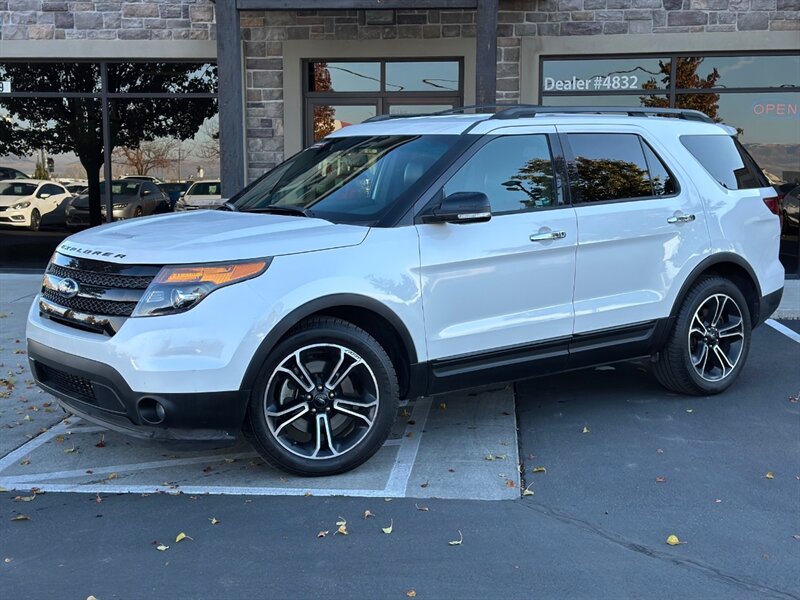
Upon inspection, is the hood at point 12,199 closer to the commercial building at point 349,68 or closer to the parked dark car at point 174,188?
the commercial building at point 349,68

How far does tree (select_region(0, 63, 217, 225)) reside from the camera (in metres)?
11.6

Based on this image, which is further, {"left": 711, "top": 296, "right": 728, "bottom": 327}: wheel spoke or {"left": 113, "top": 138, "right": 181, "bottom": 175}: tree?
{"left": 113, "top": 138, "right": 181, "bottom": 175}: tree

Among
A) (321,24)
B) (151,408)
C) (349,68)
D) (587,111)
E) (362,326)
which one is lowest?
(151,408)

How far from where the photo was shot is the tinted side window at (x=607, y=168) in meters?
5.43

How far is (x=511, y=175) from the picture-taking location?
5168 mm

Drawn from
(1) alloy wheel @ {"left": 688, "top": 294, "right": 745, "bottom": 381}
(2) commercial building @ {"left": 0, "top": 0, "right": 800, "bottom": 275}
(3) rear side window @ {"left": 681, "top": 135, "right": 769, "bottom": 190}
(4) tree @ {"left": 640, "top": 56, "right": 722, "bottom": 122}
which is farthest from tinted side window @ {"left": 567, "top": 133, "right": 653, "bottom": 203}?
(4) tree @ {"left": 640, "top": 56, "right": 722, "bottom": 122}

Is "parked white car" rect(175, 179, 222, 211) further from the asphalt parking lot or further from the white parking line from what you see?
the white parking line

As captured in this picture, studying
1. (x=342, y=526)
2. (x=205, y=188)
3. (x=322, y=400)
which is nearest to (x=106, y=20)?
(x=205, y=188)

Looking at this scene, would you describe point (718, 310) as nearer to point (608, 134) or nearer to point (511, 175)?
point (608, 134)

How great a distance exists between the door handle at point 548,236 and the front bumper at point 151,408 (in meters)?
1.96

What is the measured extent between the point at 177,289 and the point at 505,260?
1.89 metres

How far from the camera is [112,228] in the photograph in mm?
4859

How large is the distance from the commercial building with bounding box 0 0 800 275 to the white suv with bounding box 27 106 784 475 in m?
5.28

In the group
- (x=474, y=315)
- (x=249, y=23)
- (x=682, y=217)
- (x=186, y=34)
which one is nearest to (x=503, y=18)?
(x=249, y=23)
